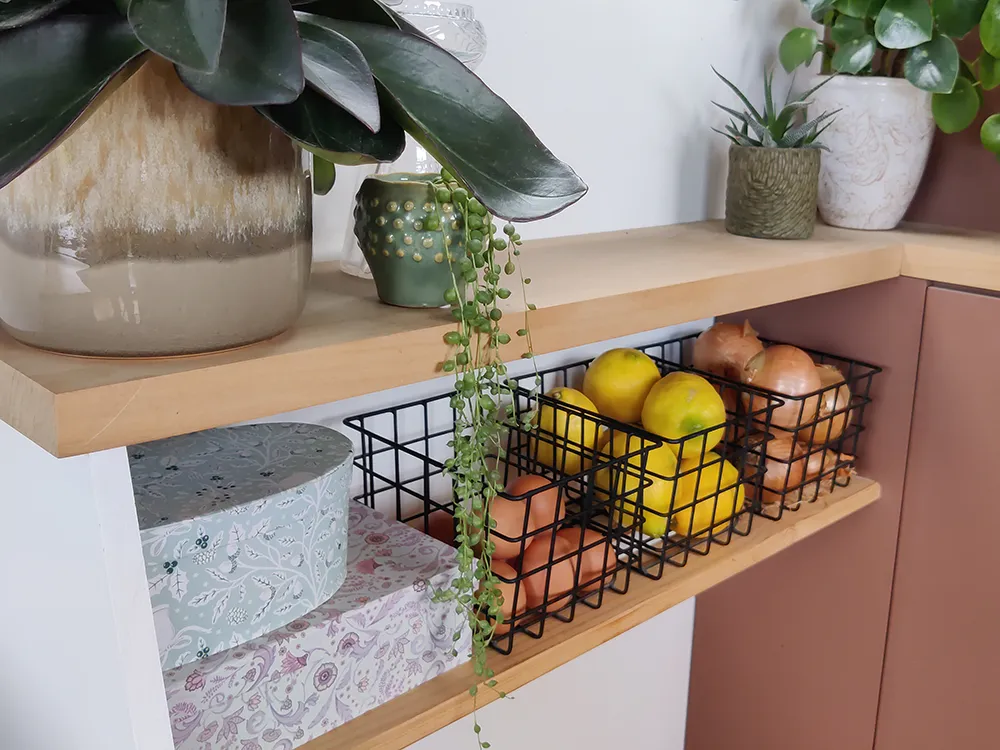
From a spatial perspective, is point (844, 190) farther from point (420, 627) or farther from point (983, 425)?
point (420, 627)

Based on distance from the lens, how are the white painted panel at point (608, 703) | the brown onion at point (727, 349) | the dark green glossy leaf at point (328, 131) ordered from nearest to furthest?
the dark green glossy leaf at point (328, 131)
the brown onion at point (727, 349)
the white painted panel at point (608, 703)

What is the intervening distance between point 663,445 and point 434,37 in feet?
1.45

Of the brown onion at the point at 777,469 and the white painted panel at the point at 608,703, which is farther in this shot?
the white painted panel at the point at 608,703

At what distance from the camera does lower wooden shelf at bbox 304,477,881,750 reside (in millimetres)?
651

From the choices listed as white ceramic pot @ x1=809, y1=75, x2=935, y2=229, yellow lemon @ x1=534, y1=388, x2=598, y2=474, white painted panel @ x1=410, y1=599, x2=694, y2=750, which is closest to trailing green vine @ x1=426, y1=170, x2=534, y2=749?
yellow lemon @ x1=534, y1=388, x2=598, y2=474

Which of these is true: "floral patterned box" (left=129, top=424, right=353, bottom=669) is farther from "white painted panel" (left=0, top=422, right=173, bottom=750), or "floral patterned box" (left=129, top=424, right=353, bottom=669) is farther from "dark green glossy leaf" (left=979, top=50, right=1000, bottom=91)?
"dark green glossy leaf" (left=979, top=50, right=1000, bottom=91)

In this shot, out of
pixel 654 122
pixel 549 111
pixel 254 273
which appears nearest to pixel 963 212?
pixel 654 122

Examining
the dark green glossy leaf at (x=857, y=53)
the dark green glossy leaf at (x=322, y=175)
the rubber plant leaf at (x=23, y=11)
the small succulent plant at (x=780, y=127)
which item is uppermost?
the dark green glossy leaf at (x=857, y=53)

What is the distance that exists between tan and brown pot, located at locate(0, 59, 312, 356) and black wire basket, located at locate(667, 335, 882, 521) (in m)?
0.65

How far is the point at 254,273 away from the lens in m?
0.49

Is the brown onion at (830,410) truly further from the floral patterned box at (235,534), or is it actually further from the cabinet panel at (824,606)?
the floral patterned box at (235,534)

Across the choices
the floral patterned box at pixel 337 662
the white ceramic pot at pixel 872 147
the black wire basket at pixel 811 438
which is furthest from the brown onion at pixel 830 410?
the floral patterned box at pixel 337 662

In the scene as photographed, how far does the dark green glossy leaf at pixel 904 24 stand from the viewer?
40.5 inches

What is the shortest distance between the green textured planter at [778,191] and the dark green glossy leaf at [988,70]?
0.75ft
